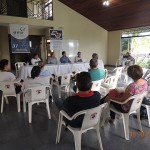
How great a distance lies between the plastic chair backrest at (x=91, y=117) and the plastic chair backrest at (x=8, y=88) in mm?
1873

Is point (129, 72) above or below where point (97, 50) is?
below

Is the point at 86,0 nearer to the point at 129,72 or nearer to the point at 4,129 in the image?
the point at 129,72

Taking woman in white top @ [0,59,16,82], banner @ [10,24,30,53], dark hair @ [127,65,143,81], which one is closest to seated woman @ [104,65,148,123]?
dark hair @ [127,65,143,81]

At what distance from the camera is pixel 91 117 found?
1776 mm

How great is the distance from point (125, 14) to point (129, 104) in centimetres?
650

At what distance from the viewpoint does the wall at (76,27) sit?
777cm

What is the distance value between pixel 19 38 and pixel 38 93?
461 centimetres

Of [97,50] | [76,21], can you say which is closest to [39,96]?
[76,21]

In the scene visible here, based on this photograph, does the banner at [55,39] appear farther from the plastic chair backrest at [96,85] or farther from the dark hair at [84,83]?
the dark hair at [84,83]

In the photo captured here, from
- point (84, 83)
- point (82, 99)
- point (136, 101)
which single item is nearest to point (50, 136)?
point (82, 99)

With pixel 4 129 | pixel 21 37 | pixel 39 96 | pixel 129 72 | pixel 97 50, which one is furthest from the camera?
pixel 97 50

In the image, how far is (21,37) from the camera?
6668 millimetres

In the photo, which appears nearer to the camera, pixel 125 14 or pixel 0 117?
pixel 0 117

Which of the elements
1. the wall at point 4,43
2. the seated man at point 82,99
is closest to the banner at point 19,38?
the wall at point 4,43
